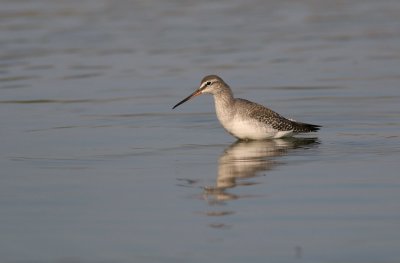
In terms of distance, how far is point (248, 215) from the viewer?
354 inches

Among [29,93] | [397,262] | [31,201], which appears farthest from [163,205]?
[29,93]

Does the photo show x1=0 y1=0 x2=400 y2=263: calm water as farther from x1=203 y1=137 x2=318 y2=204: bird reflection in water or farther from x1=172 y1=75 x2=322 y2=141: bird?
x1=172 y1=75 x2=322 y2=141: bird

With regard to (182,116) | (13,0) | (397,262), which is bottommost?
(397,262)

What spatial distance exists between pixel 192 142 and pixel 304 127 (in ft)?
5.06

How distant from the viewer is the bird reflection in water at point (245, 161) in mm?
10117

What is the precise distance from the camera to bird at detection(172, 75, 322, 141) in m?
13.2

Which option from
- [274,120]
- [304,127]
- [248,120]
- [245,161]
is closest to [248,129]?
[248,120]

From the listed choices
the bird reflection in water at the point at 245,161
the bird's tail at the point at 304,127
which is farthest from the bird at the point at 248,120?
the bird reflection in water at the point at 245,161

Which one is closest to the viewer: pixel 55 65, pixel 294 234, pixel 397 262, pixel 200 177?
pixel 397 262

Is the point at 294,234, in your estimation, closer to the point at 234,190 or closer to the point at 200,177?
the point at 234,190

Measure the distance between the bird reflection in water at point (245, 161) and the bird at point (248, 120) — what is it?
0.12m

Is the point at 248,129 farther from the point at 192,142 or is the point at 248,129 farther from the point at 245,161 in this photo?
the point at 245,161

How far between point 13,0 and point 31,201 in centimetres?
1912

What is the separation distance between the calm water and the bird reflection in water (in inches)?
1.3
